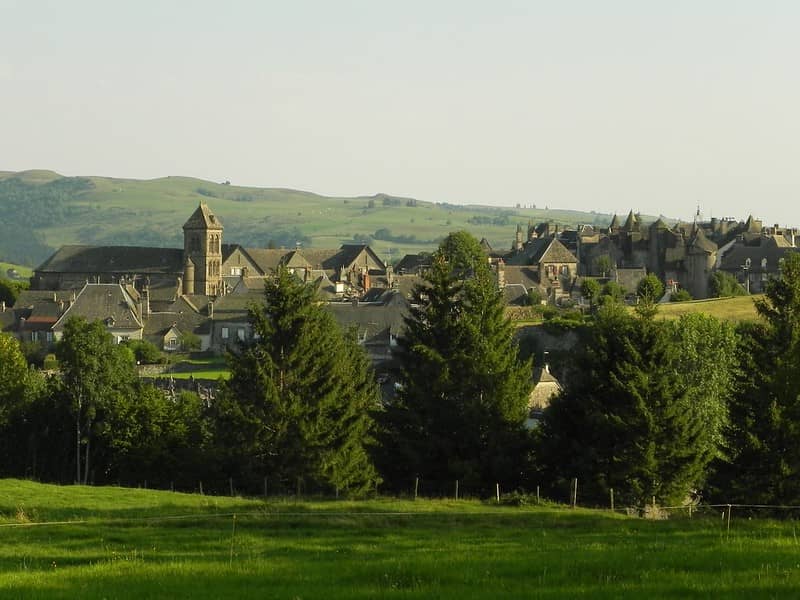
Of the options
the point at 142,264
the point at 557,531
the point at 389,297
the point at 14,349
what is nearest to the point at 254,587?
the point at 557,531

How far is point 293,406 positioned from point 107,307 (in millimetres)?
75239

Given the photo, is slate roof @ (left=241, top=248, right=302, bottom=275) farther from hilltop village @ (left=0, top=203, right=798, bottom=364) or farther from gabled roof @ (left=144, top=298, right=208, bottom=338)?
gabled roof @ (left=144, top=298, right=208, bottom=338)

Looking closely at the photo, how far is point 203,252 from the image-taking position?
445ft

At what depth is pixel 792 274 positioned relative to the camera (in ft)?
108

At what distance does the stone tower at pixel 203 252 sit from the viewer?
5290 inches

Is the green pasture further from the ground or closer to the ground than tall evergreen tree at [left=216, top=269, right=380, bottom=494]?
closer to the ground

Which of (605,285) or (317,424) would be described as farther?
(605,285)

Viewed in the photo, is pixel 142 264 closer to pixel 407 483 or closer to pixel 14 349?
pixel 14 349

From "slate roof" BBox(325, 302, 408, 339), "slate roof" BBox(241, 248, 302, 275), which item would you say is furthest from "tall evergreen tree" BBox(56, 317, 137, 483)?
"slate roof" BBox(241, 248, 302, 275)

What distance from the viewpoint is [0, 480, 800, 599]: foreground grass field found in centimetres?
1378

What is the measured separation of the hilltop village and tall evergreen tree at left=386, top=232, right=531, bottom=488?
53.1 metres

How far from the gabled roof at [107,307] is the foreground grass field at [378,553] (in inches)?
3230

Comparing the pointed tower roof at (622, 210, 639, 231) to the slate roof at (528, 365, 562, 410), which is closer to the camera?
the slate roof at (528, 365, 562, 410)

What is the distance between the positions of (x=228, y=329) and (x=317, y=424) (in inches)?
2809
